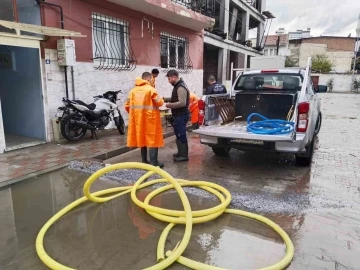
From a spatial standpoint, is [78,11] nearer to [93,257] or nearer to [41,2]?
[41,2]

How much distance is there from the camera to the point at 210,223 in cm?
336

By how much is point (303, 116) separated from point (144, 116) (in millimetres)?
2563

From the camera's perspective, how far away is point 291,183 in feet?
15.4

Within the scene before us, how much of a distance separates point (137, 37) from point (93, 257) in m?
7.55

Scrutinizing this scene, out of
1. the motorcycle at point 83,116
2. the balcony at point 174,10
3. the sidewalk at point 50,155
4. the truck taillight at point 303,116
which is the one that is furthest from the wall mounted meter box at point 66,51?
the truck taillight at point 303,116

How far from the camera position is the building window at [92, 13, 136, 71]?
788 centimetres


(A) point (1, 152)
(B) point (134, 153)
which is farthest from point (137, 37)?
(A) point (1, 152)

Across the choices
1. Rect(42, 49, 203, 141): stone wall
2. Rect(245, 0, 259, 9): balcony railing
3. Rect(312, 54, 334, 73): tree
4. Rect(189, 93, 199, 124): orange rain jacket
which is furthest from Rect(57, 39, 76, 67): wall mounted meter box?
Rect(312, 54, 334, 73): tree

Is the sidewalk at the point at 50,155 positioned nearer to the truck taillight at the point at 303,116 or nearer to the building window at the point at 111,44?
the building window at the point at 111,44

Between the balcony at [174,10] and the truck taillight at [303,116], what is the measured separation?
5.33 metres

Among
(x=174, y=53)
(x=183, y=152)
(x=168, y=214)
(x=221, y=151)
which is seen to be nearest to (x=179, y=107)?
(x=183, y=152)

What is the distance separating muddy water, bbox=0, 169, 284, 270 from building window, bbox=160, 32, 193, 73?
7.53 metres

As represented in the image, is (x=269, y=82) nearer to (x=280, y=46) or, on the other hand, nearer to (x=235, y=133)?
(x=235, y=133)

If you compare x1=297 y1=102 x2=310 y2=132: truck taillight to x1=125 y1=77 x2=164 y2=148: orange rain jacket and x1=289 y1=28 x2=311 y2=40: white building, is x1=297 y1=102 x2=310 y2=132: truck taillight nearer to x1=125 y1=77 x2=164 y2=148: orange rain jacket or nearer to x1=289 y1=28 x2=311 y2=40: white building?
x1=125 y1=77 x2=164 y2=148: orange rain jacket
